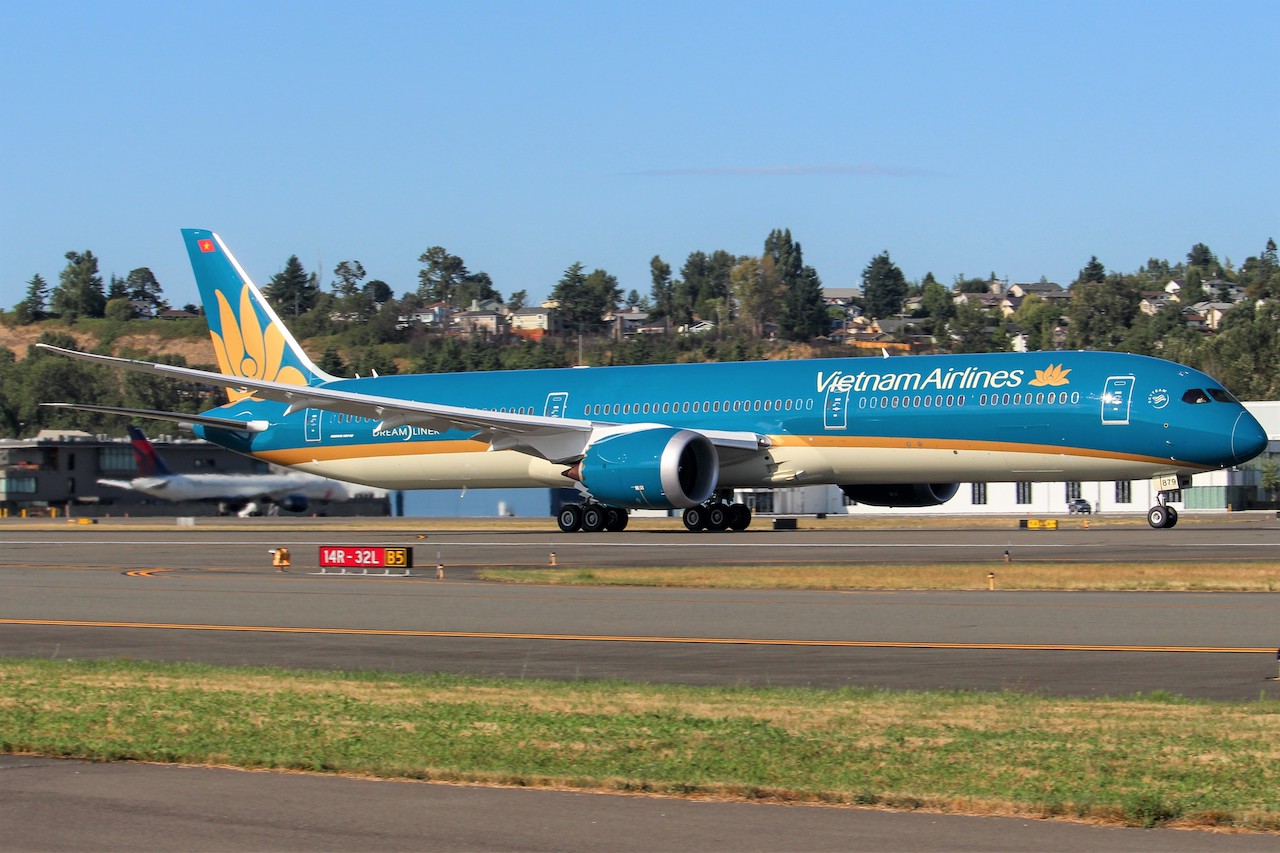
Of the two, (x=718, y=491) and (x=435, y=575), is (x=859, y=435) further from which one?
(x=435, y=575)

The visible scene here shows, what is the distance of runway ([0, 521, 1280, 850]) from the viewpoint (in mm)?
7848

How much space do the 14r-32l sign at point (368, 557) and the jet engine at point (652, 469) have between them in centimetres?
1011

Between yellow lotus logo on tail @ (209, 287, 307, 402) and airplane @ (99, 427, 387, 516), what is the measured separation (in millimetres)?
14057

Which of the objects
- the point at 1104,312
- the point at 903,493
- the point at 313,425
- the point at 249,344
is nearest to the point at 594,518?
the point at 903,493

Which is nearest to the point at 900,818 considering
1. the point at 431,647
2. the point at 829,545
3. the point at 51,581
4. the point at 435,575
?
the point at 431,647

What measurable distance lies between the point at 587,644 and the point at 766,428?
22688 mm

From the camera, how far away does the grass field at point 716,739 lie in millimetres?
8602

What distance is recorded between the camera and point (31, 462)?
91938 mm

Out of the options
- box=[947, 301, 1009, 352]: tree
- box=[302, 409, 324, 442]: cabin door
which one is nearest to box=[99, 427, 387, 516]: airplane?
box=[302, 409, 324, 442]: cabin door

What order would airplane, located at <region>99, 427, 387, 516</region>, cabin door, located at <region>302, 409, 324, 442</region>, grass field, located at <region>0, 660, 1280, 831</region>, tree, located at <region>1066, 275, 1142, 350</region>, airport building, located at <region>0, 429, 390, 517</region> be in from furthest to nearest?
tree, located at <region>1066, 275, 1142, 350</region>
airport building, located at <region>0, 429, 390, 517</region>
airplane, located at <region>99, 427, 387, 516</region>
cabin door, located at <region>302, 409, 324, 442</region>
grass field, located at <region>0, 660, 1280, 831</region>

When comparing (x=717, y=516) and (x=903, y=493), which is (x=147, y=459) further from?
(x=903, y=493)

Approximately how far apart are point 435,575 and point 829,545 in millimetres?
9984

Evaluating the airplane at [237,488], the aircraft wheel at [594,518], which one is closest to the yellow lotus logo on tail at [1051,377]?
the aircraft wheel at [594,518]

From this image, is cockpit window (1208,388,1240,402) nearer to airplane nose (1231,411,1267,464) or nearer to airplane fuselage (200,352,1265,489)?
airplane fuselage (200,352,1265,489)
